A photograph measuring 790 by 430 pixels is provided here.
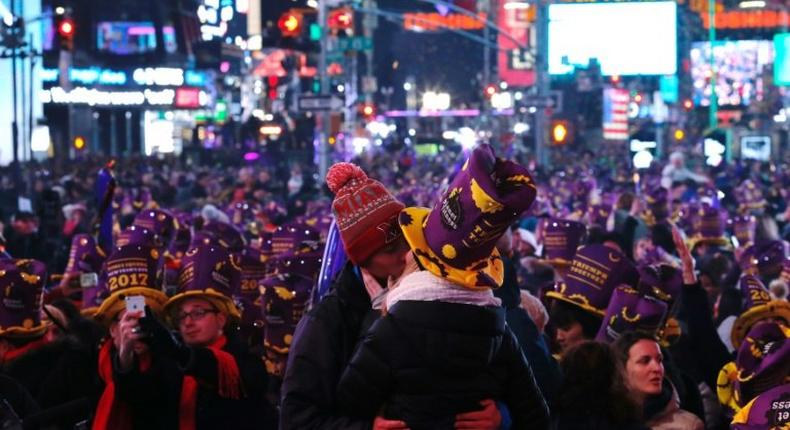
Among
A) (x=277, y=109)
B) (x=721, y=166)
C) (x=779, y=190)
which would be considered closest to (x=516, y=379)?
(x=779, y=190)

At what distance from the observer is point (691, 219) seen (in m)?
18.8

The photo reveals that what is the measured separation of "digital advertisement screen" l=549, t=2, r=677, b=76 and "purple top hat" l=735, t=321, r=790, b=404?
177ft

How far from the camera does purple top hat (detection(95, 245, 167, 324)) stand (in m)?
7.18

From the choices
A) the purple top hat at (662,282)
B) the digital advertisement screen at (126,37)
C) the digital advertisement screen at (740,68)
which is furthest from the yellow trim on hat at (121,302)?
the digital advertisement screen at (740,68)

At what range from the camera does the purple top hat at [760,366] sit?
6719mm

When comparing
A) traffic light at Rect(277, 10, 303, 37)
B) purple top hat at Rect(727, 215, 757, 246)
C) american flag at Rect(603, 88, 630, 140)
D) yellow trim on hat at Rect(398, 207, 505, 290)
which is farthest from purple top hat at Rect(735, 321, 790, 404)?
american flag at Rect(603, 88, 630, 140)

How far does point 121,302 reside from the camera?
7.18 meters

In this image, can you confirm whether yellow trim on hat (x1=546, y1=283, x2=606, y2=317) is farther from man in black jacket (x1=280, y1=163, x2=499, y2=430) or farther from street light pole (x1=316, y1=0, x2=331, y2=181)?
street light pole (x1=316, y1=0, x2=331, y2=181)

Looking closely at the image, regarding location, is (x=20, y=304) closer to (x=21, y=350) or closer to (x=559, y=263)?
(x=21, y=350)

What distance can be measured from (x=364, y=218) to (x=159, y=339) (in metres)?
1.17

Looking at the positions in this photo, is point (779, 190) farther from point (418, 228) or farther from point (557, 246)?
point (418, 228)

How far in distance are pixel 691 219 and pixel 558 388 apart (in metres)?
12.7

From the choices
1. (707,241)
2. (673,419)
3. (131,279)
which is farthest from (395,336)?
(707,241)

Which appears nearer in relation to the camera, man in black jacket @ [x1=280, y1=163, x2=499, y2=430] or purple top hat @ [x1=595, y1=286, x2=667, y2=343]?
man in black jacket @ [x1=280, y1=163, x2=499, y2=430]
